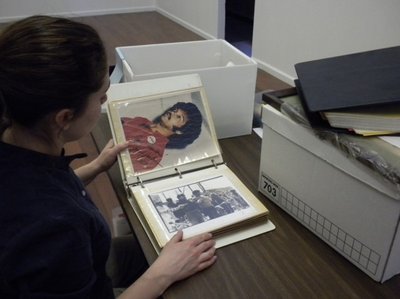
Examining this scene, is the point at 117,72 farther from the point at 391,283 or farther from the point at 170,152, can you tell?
the point at 391,283

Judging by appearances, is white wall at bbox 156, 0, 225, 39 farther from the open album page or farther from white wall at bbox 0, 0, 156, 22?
the open album page

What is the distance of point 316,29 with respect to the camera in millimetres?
2783

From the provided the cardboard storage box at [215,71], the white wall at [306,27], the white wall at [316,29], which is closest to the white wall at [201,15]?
the white wall at [306,27]

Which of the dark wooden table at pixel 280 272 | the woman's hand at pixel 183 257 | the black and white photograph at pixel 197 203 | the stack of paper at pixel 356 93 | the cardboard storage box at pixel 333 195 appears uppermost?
the stack of paper at pixel 356 93

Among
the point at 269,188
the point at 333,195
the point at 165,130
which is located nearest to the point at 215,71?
the point at 165,130

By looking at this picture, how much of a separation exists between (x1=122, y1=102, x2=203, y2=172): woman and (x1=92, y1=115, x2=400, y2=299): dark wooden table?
0.14 m

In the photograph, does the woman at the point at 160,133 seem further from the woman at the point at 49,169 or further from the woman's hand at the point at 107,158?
the woman at the point at 49,169

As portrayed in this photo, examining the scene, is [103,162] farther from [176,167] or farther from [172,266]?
[172,266]

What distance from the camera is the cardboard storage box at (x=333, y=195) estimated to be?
672 millimetres

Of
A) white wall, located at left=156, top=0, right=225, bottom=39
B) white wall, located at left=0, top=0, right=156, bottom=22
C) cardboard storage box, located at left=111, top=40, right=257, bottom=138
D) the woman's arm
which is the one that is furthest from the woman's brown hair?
white wall, located at left=0, top=0, right=156, bottom=22

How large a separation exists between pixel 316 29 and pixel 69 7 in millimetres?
3947

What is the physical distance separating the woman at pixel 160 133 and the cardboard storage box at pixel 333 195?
193mm

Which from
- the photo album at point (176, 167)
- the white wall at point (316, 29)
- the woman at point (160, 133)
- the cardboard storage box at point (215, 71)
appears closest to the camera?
the photo album at point (176, 167)

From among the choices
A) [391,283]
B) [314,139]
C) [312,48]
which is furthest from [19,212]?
[312,48]
